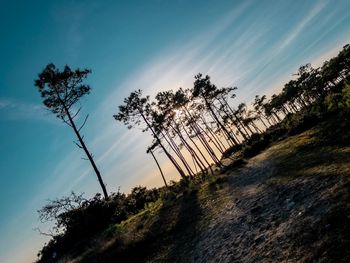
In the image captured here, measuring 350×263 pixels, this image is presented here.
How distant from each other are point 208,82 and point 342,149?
35.4 m

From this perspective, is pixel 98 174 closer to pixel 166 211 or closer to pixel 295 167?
pixel 166 211

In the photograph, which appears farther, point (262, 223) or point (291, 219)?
point (262, 223)

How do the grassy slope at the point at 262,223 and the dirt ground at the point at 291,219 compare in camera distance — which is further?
the grassy slope at the point at 262,223

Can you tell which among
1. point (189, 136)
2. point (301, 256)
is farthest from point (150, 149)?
point (301, 256)

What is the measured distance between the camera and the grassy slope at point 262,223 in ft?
22.7

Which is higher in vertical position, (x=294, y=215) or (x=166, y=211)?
(x=166, y=211)

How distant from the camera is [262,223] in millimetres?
9305

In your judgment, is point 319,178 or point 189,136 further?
point 189,136

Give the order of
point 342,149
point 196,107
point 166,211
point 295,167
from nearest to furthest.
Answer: point 342,149 < point 295,167 < point 166,211 < point 196,107

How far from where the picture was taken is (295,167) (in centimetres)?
1345

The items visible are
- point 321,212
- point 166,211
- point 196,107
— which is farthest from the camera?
point 196,107

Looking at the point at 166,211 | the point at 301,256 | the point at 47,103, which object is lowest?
the point at 301,256

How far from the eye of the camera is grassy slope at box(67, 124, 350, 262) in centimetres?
693

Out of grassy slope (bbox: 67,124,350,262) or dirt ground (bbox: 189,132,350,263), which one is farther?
grassy slope (bbox: 67,124,350,262)
